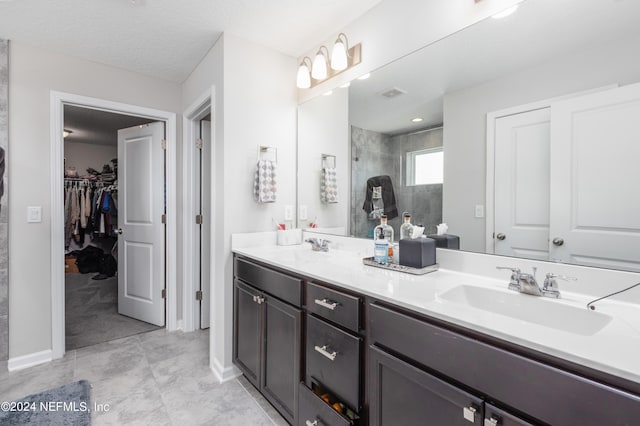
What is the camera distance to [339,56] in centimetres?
188

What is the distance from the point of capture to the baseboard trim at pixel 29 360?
7.07ft

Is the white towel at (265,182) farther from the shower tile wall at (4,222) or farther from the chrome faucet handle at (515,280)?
the shower tile wall at (4,222)

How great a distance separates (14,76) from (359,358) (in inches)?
119

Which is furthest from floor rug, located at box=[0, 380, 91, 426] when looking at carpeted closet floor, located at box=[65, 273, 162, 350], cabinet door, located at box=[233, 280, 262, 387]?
cabinet door, located at box=[233, 280, 262, 387]

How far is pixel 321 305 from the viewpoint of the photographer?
4.28 ft

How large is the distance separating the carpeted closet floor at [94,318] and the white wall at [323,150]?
2011 millimetres

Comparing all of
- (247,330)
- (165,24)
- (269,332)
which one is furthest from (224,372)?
(165,24)

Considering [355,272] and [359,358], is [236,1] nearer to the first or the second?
[355,272]

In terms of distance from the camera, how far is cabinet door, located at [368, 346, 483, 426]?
0.81 meters

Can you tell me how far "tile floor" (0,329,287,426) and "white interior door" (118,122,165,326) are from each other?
531 millimetres

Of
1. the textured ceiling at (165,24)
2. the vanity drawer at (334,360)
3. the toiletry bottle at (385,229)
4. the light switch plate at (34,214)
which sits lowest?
the vanity drawer at (334,360)

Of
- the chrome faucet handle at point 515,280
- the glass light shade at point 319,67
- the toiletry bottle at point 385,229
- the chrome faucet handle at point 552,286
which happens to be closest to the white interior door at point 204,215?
the glass light shade at point 319,67

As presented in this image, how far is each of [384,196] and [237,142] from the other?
3.53 ft

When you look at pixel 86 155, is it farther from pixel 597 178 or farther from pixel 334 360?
pixel 597 178
